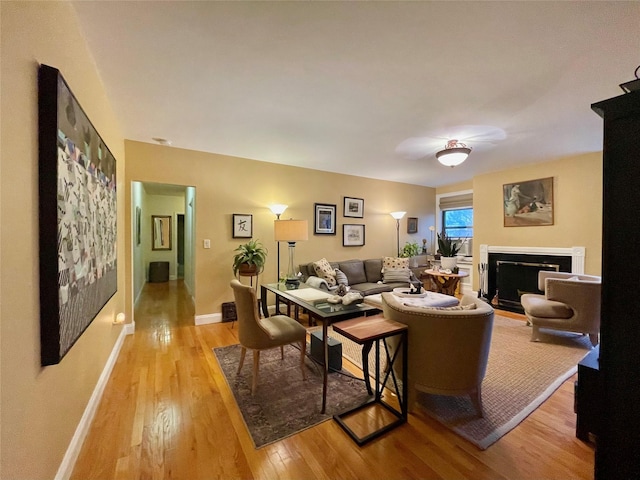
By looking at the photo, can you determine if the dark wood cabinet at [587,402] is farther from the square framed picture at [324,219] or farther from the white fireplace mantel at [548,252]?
the square framed picture at [324,219]

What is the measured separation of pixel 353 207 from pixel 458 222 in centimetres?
292

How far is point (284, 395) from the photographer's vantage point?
84.4 inches

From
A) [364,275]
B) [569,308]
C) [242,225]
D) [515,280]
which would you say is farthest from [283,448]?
[515,280]

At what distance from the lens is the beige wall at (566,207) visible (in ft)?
12.8

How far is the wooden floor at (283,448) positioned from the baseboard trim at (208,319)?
1.56 m

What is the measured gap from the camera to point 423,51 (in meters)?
1.79

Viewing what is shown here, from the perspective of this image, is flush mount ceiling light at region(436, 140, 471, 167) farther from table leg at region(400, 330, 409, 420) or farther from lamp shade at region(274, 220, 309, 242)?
table leg at region(400, 330, 409, 420)

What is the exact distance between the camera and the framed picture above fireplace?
172 inches

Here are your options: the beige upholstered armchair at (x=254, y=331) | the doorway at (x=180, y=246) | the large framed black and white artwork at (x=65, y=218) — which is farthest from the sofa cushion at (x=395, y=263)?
the doorway at (x=180, y=246)

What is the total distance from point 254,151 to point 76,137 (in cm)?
254

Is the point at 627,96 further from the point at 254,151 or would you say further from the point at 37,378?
the point at 254,151

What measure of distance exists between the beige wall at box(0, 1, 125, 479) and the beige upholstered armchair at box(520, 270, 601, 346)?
14.2ft

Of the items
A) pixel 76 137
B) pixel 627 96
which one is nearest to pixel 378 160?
pixel 627 96

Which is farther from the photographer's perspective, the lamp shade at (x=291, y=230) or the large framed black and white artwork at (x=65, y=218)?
the lamp shade at (x=291, y=230)
